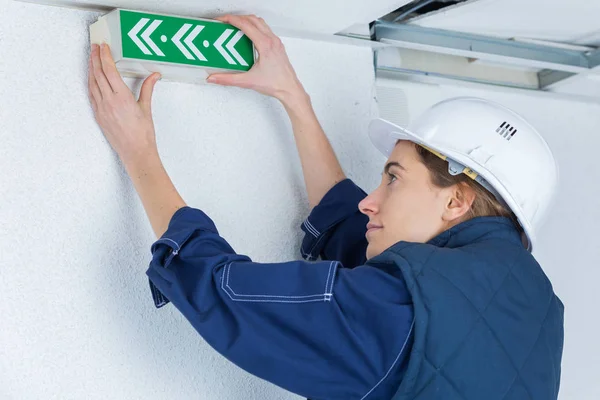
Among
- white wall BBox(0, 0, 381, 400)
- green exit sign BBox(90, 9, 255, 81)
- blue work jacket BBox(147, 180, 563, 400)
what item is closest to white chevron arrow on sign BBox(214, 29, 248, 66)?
green exit sign BBox(90, 9, 255, 81)

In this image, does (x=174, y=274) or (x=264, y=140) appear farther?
(x=264, y=140)

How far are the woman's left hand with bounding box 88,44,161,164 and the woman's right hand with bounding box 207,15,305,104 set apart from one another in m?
0.22

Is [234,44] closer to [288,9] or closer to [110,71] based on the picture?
[288,9]

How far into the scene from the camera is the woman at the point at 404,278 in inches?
56.5

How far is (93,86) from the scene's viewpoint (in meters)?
1.69

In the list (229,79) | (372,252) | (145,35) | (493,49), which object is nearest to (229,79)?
(229,79)

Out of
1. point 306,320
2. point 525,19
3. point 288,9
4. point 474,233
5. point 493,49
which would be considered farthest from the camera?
point 493,49

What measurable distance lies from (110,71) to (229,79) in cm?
28

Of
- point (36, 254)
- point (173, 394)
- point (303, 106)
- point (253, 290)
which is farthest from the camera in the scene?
point (303, 106)

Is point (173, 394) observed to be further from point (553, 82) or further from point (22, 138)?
point (553, 82)

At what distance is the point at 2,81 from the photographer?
5.21ft

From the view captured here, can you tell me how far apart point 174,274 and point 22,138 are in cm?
41

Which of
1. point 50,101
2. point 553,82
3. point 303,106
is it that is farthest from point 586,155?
point 50,101

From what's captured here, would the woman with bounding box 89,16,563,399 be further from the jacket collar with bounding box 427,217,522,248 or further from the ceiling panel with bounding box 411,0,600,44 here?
the ceiling panel with bounding box 411,0,600,44
